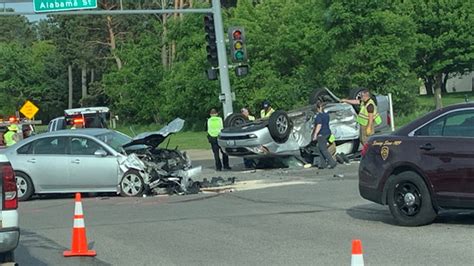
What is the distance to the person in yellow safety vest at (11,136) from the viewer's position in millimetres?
24453

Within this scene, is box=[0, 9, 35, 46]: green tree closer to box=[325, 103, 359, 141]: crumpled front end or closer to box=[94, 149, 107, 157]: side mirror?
box=[325, 103, 359, 141]: crumpled front end

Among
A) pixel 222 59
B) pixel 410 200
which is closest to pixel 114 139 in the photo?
pixel 410 200

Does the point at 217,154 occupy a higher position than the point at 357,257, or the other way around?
the point at 357,257

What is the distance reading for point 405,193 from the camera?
10.1 meters

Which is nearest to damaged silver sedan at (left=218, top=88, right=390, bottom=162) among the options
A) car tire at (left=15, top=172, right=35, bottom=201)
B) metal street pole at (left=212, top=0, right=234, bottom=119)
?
car tire at (left=15, top=172, right=35, bottom=201)

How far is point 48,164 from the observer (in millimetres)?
15805

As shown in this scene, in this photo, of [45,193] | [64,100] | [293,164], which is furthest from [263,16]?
[64,100]

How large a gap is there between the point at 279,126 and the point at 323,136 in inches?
47.3

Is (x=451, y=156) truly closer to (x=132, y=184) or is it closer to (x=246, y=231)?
Answer: (x=246, y=231)

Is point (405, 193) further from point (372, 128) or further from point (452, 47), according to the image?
point (452, 47)

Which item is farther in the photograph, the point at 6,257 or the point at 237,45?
the point at 237,45

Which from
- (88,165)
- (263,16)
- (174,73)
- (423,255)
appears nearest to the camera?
(423,255)

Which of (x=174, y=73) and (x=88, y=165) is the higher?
(x=174, y=73)

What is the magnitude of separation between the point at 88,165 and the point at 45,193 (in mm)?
1365
